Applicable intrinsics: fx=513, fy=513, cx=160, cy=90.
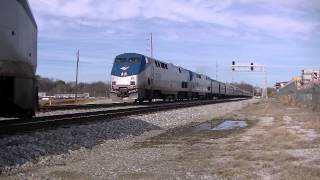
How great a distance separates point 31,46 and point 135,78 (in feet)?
86.2

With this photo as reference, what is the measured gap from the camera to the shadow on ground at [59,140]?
1073 centimetres

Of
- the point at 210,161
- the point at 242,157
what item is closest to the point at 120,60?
the point at 242,157

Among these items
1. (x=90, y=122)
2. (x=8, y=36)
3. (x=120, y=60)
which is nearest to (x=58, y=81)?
(x=120, y=60)

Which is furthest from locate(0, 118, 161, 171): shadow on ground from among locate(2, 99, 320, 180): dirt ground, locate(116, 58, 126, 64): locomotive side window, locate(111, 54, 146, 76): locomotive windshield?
locate(116, 58, 126, 64): locomotive side window

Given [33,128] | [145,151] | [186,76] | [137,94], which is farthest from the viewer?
[186,76]

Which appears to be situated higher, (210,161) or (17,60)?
(17,60)

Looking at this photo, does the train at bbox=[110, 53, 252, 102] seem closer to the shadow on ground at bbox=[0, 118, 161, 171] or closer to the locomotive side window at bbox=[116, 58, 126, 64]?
the locomotive side window at bbox=[116, 58, 126, 64]

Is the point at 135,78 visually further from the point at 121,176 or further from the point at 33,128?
the point at 121,176

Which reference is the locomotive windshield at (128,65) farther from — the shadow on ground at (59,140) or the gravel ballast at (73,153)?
the gravel ballast at (73,153)

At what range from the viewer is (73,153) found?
12.1 m

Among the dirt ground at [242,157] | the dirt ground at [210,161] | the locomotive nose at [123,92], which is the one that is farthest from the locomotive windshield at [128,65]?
the dirt ground at [210,161]

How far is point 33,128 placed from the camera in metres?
15.0

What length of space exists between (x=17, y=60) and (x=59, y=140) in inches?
149

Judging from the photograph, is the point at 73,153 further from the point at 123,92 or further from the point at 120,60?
the point at 120,60
